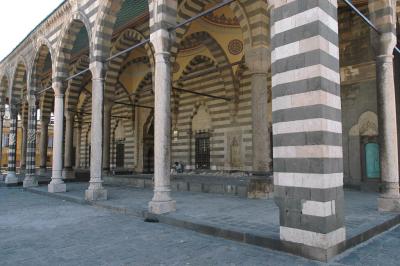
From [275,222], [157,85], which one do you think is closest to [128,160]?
[157,85]


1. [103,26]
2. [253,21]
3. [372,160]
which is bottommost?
[372,160]

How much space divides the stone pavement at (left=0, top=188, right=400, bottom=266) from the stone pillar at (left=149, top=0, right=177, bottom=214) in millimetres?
689

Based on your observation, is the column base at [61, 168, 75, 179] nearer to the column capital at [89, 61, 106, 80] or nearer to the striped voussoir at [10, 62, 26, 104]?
the striped voussoir at [10, 62, 26, 104]

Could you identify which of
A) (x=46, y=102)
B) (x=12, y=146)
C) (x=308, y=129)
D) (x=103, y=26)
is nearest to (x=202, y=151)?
(x=46, y=102)

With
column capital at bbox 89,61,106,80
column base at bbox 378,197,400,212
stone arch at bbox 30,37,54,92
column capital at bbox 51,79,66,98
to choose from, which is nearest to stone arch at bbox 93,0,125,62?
column capital at bbox 89,61,106,80

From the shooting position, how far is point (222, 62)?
14.4 meters

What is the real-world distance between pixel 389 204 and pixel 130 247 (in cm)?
494

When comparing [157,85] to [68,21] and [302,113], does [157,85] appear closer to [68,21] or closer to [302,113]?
[302,113]

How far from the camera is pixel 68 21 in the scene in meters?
10.2

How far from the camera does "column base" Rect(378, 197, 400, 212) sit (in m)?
6.06

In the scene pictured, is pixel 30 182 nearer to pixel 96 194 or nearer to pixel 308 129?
pixel 96 194

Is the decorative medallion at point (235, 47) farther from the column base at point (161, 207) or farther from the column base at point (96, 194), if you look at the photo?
the column base at point (161, 207)

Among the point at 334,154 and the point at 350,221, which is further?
the point at 350,221

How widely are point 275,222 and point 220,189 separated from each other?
13.7 ft
